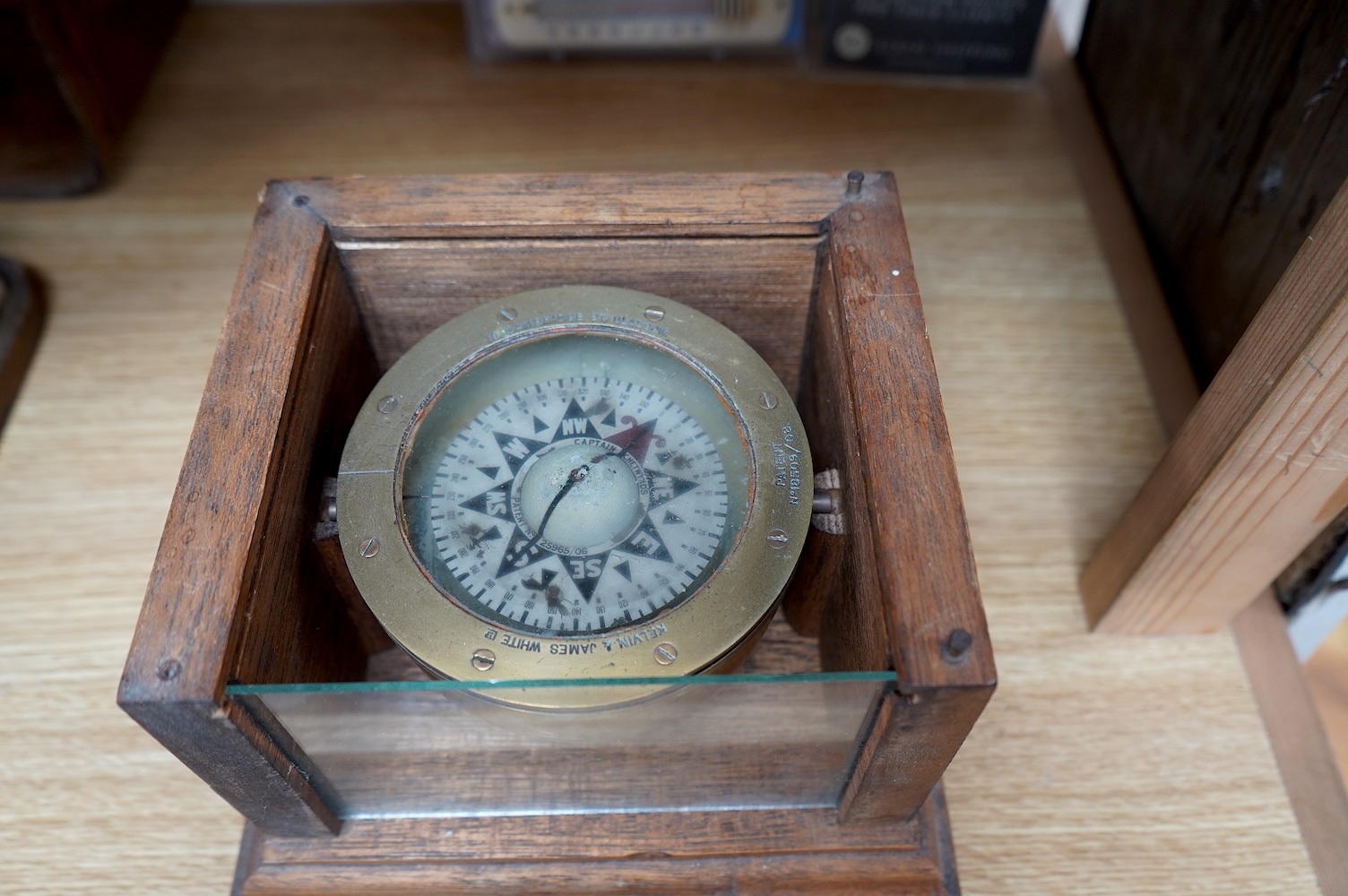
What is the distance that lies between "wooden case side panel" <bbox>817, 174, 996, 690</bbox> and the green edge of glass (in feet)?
0.13

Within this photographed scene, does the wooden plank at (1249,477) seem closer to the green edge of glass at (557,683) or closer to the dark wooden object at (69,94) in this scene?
the green edge of glass at (557,683)

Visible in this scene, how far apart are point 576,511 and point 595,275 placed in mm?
214

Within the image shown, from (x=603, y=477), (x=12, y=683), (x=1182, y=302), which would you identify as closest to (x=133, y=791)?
(x=12, y=683)

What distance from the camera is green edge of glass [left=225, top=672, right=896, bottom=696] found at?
27.8 inches

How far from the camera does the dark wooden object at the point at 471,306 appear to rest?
2.40 ft

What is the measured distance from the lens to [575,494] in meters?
0.86

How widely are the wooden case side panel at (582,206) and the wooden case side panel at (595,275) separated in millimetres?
11

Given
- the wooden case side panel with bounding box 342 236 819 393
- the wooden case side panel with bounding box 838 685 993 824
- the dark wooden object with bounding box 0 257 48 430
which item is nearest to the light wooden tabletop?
the dark wooden object with bounding box 0 257 48 430

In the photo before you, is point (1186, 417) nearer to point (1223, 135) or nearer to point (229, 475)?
point (1223, 135)

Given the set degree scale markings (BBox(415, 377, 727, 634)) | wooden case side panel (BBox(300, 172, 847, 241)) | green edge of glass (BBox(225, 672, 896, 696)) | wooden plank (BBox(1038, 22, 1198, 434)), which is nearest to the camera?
green edge of glass (BBox(225, 672, 896, 696))

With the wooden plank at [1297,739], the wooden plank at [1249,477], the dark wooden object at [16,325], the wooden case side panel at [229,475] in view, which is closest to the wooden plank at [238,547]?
the wooden case side panel at [229,475]

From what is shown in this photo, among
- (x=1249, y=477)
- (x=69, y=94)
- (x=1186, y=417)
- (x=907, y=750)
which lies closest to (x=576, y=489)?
(x=907, y=750)

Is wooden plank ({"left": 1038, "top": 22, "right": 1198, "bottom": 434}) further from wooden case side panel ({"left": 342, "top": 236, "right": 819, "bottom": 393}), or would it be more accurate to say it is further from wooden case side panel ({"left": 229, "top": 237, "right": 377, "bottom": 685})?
wooden case side panel ({"left": 229, "top": 237, "right": 377, "bottom": 685})

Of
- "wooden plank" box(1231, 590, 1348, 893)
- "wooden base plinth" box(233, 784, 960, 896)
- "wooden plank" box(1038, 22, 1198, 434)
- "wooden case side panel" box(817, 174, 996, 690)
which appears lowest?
"wooden plank" box(1231, 590, 1348, 893)
